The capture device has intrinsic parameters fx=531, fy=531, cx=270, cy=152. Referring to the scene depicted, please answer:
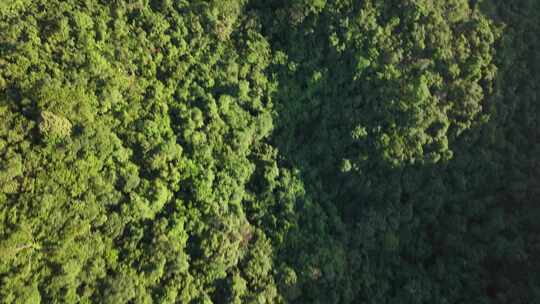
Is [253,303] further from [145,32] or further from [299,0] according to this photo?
[299,0]

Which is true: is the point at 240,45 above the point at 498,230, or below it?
above

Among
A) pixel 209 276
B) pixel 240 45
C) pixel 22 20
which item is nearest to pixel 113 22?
pixel 22 20

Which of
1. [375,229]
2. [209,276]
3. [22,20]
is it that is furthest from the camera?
[375,229]

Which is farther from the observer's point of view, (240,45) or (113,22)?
(240,45)

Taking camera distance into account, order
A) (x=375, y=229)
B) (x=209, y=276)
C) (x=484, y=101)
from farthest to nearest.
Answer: (x=484, y=101)
(x=375, y=229)
(x=209, y=276)

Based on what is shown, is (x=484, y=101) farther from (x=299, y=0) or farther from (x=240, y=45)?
(x=240, y=45)

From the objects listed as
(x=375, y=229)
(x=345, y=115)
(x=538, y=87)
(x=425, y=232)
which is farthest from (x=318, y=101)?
(x=538, y=87)

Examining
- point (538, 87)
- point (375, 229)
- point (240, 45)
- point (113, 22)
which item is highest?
point (538, 87)
